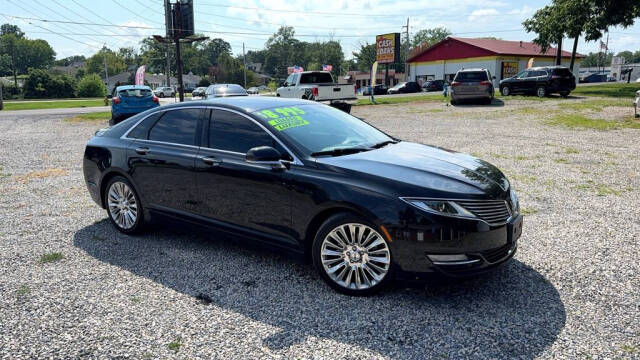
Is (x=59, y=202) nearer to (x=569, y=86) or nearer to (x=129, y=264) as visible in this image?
(x=129, y=264)

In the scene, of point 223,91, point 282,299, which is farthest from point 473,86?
point 282,299

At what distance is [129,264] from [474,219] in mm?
3241

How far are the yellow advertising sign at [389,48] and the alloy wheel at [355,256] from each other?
62.2 meters

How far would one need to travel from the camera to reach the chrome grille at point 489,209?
3.57 m

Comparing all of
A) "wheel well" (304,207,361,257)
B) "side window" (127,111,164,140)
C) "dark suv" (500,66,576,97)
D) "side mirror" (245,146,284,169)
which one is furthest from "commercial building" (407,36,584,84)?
"wheel well" (304,207,361,257)

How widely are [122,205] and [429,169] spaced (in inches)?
139

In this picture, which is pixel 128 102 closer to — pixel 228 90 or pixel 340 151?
pixel 228 90

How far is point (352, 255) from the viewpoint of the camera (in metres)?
3.80

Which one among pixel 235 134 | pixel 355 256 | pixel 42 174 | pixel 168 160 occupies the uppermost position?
pixel 235 134

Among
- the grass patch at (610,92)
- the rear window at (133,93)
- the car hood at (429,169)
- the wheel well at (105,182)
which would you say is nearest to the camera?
the car hood at (429,169)

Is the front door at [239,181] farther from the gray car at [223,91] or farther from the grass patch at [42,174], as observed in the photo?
the gray car at [223,91]

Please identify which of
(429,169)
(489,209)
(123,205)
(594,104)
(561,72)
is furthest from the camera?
(561,72)

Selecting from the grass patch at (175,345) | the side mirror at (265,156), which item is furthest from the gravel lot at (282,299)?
the side mirror at (265,156)

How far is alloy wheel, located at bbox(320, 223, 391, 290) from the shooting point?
12.1 feet
